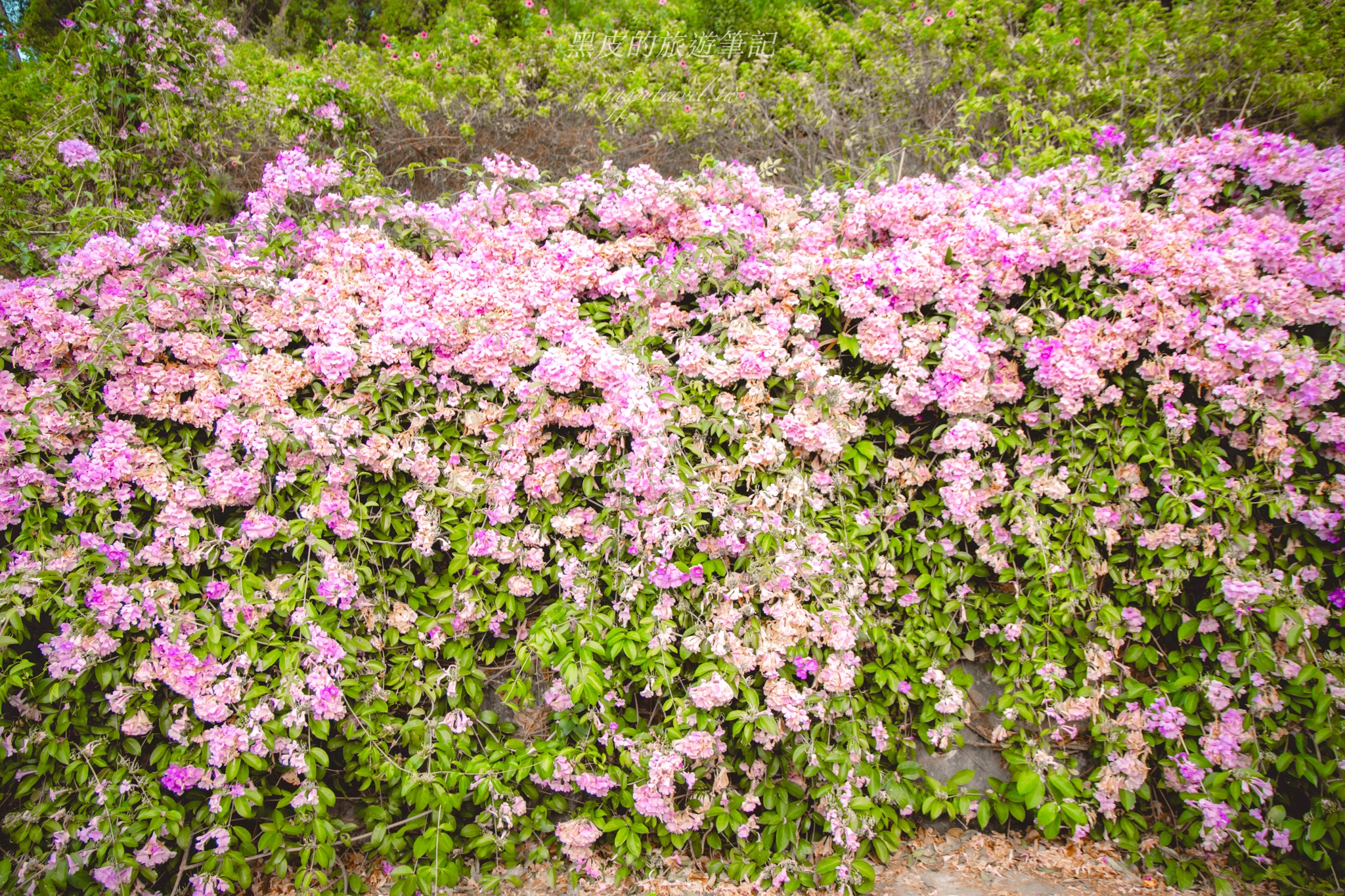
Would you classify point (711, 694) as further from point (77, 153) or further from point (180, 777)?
point (77, 153)

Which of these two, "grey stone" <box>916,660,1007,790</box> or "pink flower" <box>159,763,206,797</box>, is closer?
"pink flower" <box>159,763,206,797</box>

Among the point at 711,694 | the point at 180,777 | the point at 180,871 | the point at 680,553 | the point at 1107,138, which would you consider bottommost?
the point at 180,871

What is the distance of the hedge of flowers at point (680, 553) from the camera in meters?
2.28

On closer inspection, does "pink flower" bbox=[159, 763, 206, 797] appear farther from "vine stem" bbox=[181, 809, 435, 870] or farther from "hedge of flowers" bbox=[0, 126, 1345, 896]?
Answer: "vine stem" bbox=[181, 809, 435, 870]

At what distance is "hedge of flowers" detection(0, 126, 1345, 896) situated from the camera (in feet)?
7.49

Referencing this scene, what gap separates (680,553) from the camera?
97.0 inches

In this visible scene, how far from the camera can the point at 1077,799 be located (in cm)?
248

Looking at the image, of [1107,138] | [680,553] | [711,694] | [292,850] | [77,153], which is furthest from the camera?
[1107,138]

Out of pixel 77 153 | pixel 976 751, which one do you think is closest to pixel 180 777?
pixel 976 751

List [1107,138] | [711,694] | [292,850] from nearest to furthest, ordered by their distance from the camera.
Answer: [711,694] < [292,850] < [1107,138]

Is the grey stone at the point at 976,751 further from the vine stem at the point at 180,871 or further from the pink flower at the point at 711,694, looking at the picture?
the vine stem at the point at 180,871

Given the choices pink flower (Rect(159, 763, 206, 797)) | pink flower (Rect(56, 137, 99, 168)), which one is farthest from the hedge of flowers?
pink flower (Rect(56, 137, 99, 168))

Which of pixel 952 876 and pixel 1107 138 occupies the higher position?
pixel 1107 138

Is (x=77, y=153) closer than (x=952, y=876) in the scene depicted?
No
